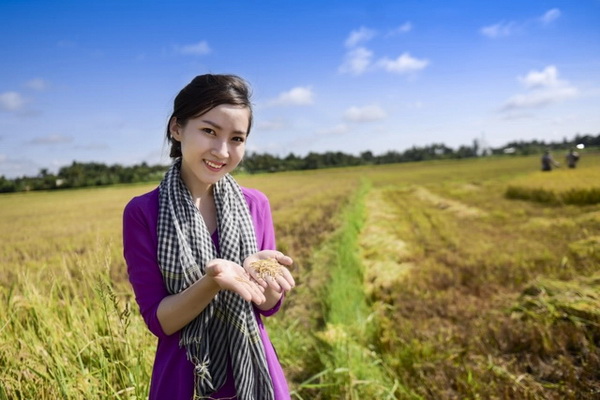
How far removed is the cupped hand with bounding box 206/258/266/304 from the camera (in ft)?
3.76

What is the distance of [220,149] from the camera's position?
4.42 feet

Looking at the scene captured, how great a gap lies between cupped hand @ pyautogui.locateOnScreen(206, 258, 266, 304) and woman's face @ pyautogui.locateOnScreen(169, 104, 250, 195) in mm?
352

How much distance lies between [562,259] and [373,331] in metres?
3.81

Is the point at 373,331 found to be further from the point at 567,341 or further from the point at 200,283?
the point at 200,283

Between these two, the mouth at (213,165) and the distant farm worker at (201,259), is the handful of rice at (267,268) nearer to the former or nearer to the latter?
the distant farm worker at (201,259)

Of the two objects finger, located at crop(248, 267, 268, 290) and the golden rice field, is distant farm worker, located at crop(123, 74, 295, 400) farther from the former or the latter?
the golden rice field

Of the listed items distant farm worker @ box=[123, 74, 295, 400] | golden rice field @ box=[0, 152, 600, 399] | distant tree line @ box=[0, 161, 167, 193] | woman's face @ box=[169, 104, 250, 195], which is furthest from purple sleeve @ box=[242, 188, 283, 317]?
distant tree line @ box=[0, 161, 167, 193]

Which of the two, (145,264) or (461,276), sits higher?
(145,264)

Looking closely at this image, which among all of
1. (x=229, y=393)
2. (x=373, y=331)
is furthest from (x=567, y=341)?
(x=229, y=393)

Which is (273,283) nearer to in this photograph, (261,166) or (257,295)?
(257,295)

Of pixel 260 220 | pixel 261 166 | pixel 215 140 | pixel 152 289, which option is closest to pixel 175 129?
pixel 215 140

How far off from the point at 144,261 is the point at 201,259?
18 cm

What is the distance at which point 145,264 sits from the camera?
133 centimetres

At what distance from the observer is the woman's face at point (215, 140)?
1.34m
